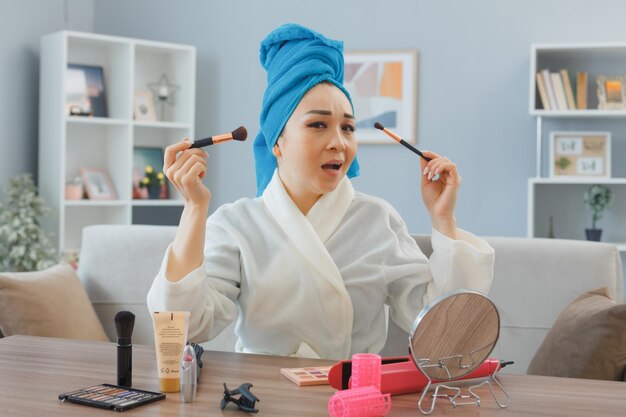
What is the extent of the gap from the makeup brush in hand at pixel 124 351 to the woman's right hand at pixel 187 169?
0.31 m

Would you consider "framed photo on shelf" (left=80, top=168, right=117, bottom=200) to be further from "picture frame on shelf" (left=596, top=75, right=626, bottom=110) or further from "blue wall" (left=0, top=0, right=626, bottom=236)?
"picture frame on shelf" (left=596, top=75, right=626, bottom=110)

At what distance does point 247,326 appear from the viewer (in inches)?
75.3

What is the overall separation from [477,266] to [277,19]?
351 cm

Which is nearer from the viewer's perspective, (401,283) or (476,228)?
(401,283)

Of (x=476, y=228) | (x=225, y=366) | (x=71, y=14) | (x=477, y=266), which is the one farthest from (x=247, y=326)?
→ (x=71, y=14)

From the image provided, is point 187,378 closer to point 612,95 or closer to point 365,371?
point 365,371

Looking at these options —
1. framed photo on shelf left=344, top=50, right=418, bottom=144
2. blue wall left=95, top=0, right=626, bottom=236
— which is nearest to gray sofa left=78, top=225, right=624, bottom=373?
blue wall left=95, top=0, right=626, bottom=236

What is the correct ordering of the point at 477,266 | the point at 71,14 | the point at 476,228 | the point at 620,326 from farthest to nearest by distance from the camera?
the point at 71,14
the point at 476,228
the point at 620,326
the point at 477,266

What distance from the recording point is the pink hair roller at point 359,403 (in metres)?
1.21

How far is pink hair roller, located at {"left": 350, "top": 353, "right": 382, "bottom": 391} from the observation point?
1308 mm

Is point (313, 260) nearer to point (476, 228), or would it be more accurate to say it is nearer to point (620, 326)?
point (620, 326)

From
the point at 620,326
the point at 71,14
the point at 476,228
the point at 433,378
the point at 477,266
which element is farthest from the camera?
the point at 71,14

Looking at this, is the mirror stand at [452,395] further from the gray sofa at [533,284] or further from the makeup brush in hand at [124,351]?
the gray sofa at [533,284]

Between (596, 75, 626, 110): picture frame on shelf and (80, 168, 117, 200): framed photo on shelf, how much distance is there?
2.75 m
